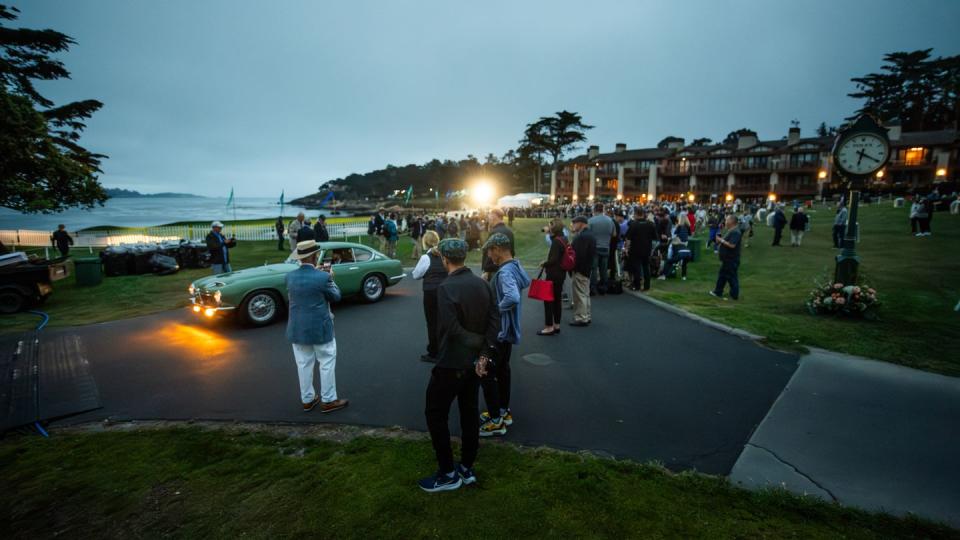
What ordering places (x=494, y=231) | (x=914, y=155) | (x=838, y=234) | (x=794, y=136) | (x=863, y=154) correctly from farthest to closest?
(x=794, y=136)
(x=914, y=155)
(x=838, y=234)
(x=863, y=154)
(x=494, y=231)

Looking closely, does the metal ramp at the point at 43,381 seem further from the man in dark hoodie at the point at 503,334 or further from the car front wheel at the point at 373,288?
the car front wheel at the point at 373,288

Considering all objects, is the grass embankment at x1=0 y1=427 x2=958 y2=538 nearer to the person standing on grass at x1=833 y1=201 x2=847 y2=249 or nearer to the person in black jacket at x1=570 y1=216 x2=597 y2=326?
the person in black jacket at x1=570 y1=216 x2=597 y2=326

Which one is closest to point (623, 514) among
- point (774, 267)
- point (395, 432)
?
point (395, 432)

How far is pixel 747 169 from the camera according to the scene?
54938 millimetres

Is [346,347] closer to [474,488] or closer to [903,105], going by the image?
[474,488]

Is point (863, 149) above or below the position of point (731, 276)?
above

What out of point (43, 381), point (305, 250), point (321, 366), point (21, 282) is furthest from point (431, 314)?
point (21, 282)

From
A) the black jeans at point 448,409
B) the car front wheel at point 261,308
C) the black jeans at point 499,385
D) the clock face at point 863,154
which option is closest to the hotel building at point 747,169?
the clock face at point 863,154

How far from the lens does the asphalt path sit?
13.1ft

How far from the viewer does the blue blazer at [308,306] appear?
424cm

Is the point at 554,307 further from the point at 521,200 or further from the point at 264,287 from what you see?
the point at 521,200

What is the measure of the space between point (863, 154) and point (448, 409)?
8.29 meters

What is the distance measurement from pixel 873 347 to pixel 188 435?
28.1 ft

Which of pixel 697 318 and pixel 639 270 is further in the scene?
pixel 639 270
